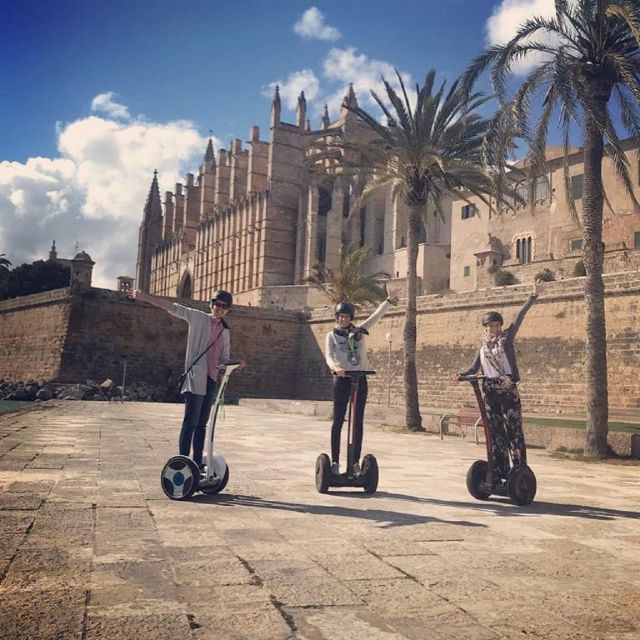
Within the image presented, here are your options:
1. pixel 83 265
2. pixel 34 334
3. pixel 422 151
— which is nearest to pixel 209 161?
pixel 83 265

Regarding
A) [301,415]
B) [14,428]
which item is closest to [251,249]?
[301,415]

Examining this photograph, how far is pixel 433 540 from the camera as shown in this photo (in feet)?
11.8

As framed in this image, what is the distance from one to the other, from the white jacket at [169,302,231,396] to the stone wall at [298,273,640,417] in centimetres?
1562

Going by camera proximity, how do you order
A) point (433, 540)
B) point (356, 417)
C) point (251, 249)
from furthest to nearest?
1. point (251, 249)
2. point (356, 417)
3. point (433, 540)

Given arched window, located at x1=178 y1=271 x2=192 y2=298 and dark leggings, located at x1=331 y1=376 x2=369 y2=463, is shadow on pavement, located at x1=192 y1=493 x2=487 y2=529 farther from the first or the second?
arched window, located at x1=178 y1=271 x2=192 y2=298

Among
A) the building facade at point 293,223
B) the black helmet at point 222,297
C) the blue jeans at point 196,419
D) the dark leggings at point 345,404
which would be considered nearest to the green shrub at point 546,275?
the building facade at point 293,223

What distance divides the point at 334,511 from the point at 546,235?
30.7m

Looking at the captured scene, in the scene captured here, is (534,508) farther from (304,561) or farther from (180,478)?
(180,478)

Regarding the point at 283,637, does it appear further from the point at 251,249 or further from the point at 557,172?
the point at 251,249

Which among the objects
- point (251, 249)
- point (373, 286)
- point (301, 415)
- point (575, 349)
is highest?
point (251, 249)

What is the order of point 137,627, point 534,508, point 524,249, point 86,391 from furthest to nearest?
point 524,249, point 86,391, point 534,508, point 137,627

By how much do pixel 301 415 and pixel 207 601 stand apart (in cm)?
1702

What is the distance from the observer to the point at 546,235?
32.4 metres

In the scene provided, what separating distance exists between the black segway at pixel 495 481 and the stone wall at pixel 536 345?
46.3ft
